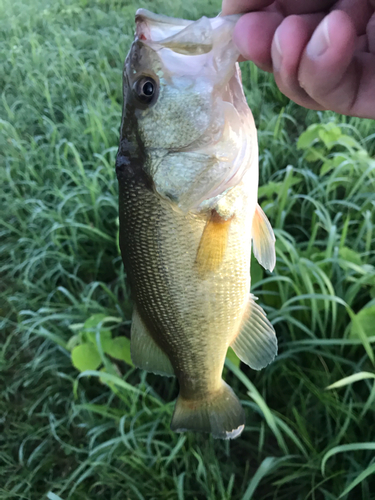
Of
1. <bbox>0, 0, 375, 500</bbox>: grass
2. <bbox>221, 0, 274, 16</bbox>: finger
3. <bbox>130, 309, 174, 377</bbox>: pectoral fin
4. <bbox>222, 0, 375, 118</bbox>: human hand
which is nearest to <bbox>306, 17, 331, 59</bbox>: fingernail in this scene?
<bbox>222, 0, 375, 118</bbox>: human hand

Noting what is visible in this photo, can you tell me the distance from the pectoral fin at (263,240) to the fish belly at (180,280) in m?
0.05

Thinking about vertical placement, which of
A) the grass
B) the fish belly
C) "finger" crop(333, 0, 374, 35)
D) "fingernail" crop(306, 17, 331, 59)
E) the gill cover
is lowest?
the grass

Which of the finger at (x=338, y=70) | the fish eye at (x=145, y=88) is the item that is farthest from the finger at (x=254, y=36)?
the fish eye at (x=145, y=88)

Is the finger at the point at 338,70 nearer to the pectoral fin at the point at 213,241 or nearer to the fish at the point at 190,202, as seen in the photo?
the fish at the point at 190,202

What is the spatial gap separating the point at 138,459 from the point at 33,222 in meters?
1.86

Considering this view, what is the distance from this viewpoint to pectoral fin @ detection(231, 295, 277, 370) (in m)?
1.15

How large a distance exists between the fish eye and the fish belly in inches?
8.1

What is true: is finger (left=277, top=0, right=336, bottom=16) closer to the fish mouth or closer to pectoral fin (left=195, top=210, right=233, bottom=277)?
the fish mouth

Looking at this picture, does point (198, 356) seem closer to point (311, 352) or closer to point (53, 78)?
point (311, 352)

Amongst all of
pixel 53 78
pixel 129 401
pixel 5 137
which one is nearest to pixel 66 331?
pixel 129 401

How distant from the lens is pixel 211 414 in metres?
1.28

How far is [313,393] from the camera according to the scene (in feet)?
5.09

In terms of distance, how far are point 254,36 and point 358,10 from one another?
1.40ft

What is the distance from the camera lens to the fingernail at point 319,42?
0.69 metres
